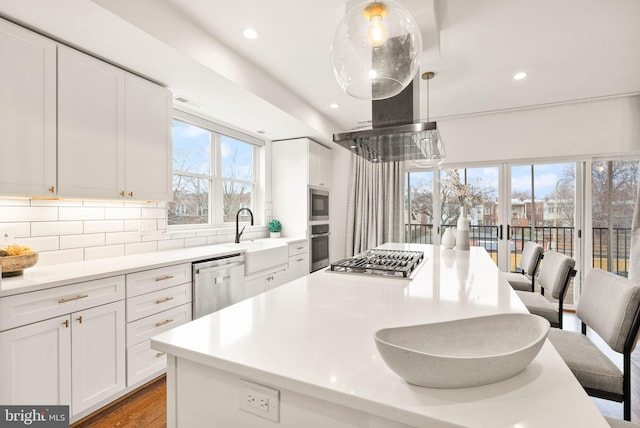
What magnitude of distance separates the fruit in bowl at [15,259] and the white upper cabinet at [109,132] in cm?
42

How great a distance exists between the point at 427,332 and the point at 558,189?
4.32m

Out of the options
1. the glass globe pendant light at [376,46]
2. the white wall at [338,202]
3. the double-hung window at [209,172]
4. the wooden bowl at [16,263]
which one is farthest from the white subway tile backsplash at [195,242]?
the glass globe pendant light at [376,46]

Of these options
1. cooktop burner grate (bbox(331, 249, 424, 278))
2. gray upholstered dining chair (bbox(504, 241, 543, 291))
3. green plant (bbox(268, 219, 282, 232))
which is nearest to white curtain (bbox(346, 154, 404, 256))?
green plant (bbox(268, 219, 282, 232))

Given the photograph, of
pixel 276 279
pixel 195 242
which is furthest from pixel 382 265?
pixel 195 242

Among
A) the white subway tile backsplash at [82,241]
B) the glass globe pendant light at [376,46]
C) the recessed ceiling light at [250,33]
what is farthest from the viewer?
the recessed ceiling light at [250,33]

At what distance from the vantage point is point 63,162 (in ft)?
6.37

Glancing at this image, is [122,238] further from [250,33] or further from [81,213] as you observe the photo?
[250,33]

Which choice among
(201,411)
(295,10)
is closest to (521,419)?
(201,411)

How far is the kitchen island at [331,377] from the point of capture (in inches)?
23.5

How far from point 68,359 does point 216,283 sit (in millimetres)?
1114

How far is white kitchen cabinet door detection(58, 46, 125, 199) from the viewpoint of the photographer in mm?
1938

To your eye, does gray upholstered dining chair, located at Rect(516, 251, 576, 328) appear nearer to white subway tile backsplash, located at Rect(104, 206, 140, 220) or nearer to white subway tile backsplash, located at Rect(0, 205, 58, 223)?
white subway tile backsplash, located at Rect(104, 206, 140, 220)

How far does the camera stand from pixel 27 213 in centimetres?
198

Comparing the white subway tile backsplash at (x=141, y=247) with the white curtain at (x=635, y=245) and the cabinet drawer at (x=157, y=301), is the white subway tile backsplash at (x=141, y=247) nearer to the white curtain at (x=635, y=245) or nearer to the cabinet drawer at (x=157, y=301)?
the cabinet drawer at (x=157, y=301)
